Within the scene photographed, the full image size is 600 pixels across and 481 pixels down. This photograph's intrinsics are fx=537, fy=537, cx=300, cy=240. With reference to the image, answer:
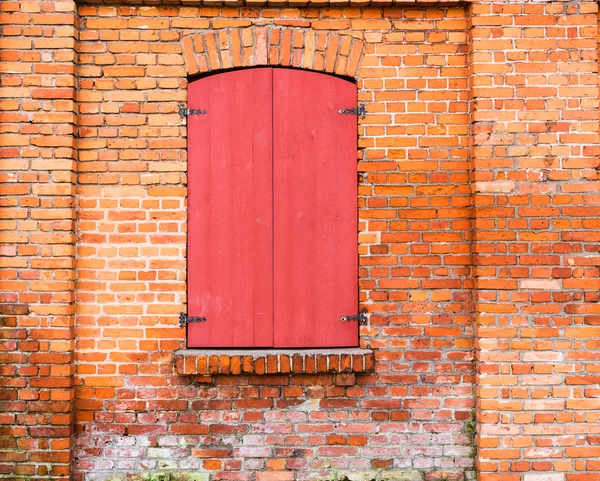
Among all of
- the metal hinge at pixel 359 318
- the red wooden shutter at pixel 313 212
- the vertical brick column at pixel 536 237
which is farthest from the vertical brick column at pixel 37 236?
the vertical brick column at pixel 536 237

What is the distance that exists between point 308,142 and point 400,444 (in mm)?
2093

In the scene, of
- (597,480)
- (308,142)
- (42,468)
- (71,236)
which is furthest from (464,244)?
(42,468)

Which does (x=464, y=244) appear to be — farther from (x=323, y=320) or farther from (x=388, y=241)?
(x=323, y=320)

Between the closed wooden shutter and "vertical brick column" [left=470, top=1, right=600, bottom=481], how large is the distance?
928mm

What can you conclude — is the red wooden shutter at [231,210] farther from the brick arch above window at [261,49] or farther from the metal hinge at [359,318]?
the metal hinge at [359,318]

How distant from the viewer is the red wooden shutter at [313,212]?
11.7 ft

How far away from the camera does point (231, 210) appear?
358 centimetres

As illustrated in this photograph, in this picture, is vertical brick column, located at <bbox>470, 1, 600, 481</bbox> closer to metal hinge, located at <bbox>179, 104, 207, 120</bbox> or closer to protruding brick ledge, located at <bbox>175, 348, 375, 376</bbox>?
protruding brick ledge, located at <bbox>175, 348, 375, 376</bbox>

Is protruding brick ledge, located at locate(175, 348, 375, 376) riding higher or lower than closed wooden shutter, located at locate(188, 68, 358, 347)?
lower

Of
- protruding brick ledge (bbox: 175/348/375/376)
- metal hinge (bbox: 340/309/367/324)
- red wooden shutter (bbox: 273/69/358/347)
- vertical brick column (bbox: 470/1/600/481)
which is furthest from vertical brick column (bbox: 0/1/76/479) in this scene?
vertical brick column (bbox: 470/1/600/481)

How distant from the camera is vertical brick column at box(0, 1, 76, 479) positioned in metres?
3.42

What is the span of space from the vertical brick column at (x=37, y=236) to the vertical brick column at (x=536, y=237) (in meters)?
2.67

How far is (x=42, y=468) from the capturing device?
3412 millimetres

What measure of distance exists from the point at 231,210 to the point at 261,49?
1096mm
